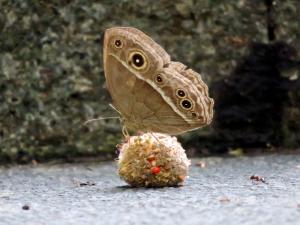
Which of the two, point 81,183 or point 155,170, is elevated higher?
point 155,170

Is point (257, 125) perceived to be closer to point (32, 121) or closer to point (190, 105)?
point (32, 121)

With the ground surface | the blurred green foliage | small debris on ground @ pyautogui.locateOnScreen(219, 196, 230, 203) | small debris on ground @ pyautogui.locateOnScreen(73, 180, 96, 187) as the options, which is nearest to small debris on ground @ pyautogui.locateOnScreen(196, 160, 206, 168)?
the ground surface

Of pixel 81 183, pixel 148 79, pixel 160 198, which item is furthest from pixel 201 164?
pixel 160 198

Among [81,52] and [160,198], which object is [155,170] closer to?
[160,198]

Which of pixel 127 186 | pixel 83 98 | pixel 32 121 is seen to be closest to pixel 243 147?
pixel 83 98

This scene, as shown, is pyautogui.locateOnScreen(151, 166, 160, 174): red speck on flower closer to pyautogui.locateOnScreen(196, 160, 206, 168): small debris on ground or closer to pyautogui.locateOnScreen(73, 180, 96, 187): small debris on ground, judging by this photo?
pyautogui.locateOnScreen(73, 180, 96, 187): small debris on ground

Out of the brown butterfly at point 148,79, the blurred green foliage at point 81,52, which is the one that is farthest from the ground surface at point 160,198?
the blurred green foliage at point 81,52
